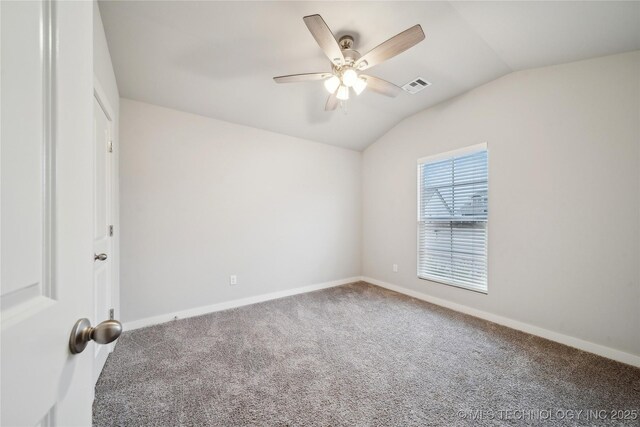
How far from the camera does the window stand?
2932 millimetres

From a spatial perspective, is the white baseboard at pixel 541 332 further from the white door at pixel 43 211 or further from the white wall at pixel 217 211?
the white door at pixel 43 211

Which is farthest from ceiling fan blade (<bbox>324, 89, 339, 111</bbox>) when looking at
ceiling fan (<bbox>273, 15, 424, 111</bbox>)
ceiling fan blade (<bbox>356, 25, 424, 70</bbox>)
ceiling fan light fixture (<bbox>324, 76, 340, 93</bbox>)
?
ceiling fan blade (<bbox>356, 25, 424, 70</bbox>)

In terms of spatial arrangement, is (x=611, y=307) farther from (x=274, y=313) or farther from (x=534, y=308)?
(x=274, y=313)

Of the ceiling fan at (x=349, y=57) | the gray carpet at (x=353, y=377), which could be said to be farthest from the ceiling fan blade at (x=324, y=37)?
the gray carpet at (x=353, y=377)

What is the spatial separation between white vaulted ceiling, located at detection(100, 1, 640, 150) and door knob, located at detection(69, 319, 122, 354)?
216 cm

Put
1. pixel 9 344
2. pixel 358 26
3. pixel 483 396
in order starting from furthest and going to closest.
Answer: pixel 358 26
pixel 483 396
pixel 9 344

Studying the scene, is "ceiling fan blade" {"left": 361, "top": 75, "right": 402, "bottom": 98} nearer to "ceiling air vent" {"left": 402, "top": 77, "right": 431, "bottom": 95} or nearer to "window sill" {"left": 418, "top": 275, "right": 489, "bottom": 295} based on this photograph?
"ceiling air vent" {"left": 402, "top": 77, "right": 431, "bottom": 95}

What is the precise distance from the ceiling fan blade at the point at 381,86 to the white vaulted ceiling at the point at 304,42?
1.00ft

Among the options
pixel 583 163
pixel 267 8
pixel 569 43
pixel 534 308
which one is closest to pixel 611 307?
pixel 534 308

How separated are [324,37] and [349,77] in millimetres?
Answer: 353

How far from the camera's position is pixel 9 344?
1.10ft

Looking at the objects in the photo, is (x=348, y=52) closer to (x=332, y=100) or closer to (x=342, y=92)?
(x=342, y=92)

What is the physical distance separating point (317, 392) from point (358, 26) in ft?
8.95

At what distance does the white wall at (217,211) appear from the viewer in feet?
8.68
